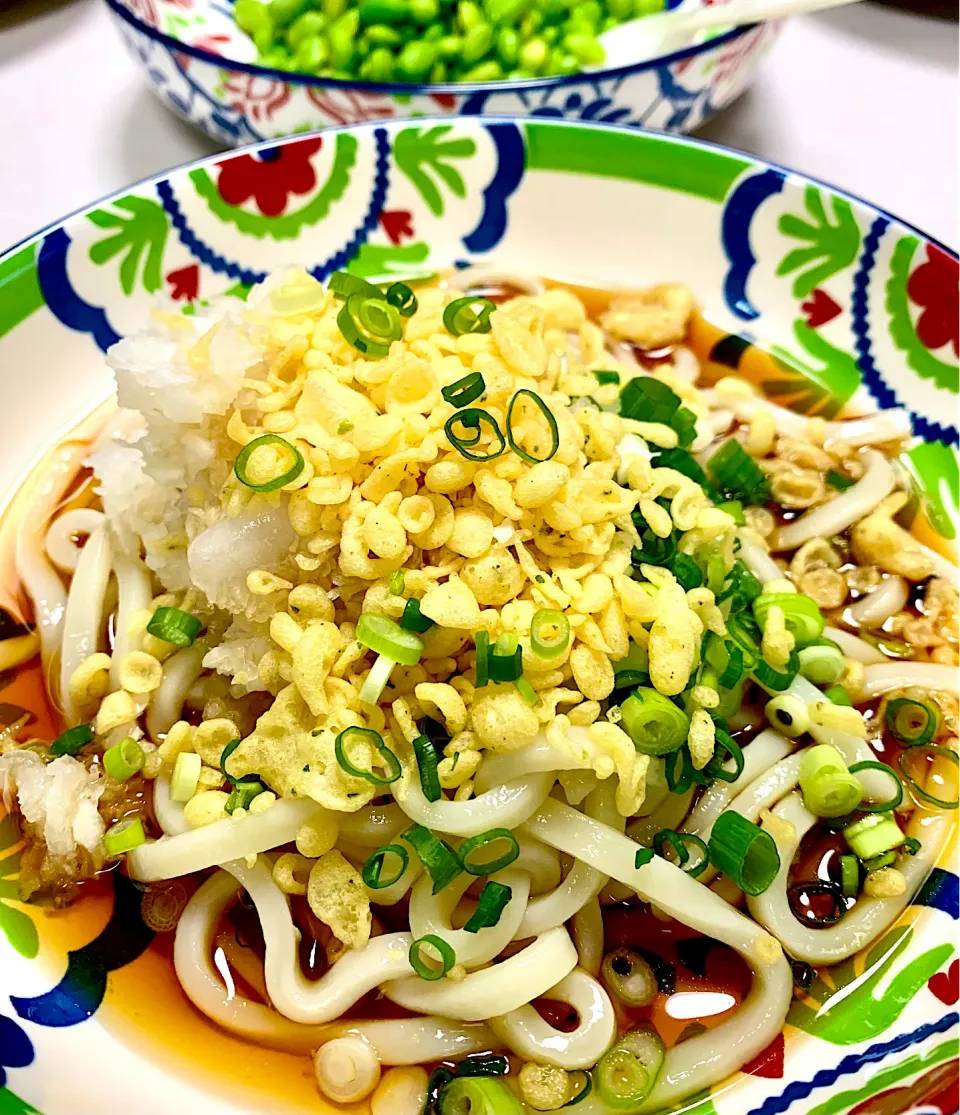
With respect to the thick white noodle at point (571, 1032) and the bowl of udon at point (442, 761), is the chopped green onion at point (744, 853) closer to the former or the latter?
the bowl of udon at point (442, 761)

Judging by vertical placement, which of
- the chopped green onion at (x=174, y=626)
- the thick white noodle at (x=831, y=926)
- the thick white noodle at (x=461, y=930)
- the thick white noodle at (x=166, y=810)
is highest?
the chopped green onion at (x=174, y=626)

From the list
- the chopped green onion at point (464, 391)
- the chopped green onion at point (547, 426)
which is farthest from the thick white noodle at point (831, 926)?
the chopped green onion at point (464, 391)

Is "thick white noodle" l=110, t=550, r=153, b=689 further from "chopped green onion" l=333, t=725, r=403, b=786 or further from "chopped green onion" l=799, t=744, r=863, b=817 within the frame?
"chopped green onion" l=799, t=744, r=863, b=817

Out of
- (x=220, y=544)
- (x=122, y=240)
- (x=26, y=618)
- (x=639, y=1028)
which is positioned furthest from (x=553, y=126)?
(x=639, y=1028)

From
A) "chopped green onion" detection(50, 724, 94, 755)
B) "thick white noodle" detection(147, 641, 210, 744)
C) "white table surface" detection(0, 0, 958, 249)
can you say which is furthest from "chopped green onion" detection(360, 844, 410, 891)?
"white table surface" detection(0, 0, 958, 249)

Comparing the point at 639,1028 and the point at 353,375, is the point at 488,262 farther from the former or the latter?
the point at 639,1028

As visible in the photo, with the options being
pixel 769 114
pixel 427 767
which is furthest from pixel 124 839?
pixel 769 114

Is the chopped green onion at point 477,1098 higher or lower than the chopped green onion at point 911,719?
higher
